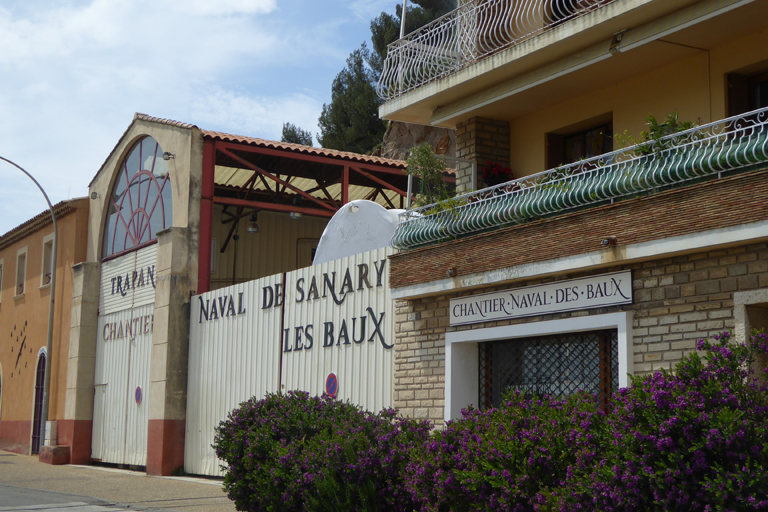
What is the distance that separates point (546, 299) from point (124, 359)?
45.5 ft

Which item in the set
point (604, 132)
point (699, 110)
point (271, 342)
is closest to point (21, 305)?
point (271, 342)

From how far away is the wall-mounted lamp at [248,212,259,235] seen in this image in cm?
2245

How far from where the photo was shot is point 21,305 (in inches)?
1111

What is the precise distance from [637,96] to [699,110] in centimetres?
118

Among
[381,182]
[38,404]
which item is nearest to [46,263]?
[38,404]

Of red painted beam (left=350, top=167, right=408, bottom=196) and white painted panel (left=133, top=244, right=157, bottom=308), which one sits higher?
red painted beam (left=350, top=167, right=408, bottom=196)

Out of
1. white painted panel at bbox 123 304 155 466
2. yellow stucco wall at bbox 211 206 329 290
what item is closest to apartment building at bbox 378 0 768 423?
white painted panel at bbox 123 304 155 466

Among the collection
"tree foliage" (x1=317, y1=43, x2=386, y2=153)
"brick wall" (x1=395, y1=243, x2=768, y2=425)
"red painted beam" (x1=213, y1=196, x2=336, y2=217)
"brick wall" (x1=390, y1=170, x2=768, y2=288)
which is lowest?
"brick wall" (x1=395, y1=243, x2=768, y2=425)

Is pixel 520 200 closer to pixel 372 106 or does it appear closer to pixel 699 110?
pixel 699 110

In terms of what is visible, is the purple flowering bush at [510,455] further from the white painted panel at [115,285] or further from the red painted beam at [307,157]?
the white painted panel at [115,285]

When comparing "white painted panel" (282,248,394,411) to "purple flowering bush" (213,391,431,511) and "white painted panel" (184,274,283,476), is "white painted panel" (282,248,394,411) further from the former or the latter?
"purple flowering bush" (213,391,431,511)

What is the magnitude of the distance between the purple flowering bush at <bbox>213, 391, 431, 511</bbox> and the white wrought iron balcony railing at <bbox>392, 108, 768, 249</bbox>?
8.58 feet

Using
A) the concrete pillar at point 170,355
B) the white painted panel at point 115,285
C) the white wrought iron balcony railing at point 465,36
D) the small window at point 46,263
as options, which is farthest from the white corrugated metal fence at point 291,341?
the small window at point 46,263

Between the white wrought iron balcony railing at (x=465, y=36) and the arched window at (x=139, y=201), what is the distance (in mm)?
7743
